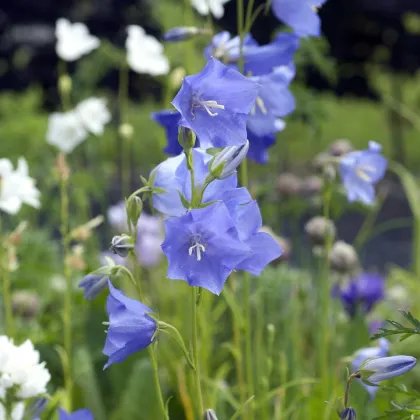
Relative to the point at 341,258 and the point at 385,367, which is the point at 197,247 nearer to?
the point at 385,367

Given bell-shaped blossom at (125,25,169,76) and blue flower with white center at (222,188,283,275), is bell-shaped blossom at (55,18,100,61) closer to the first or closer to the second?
bell-shaped blossom at (125,25,169,76)

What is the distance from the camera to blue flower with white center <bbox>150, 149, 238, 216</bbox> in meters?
0.54

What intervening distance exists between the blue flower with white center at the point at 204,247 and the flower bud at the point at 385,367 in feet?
0.43

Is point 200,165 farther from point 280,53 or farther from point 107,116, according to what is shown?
point 107,116

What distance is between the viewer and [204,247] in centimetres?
51

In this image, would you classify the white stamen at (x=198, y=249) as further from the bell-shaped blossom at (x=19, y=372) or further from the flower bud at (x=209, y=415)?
the bell-shaped blossom at (x=19, y=372)

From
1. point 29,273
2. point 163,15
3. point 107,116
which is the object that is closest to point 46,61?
point 163,15

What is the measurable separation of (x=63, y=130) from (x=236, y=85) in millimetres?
931

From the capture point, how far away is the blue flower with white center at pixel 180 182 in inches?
21.3

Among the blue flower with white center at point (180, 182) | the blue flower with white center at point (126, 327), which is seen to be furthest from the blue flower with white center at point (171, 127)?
the blue flower with white center at point (126, 327)

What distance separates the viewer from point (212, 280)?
511mm

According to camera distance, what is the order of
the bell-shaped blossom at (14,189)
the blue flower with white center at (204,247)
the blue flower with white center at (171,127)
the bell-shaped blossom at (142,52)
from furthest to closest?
the bell-shaped blossom at (142,52) < the bell-shaped blossom at (14,189) < the blue flower with white center at (171,127) < the blue flower with white center at (204,247)

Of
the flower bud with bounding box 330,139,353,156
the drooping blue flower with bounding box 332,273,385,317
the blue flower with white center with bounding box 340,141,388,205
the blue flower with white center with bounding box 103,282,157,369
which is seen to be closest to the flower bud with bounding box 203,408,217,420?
the blue flower with white center with bounding box 103,282,157,369

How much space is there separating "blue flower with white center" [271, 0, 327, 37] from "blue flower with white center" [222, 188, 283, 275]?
0.24 metres
